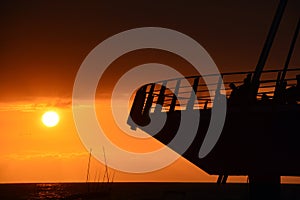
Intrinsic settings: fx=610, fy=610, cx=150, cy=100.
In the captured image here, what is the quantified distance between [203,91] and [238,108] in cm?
187

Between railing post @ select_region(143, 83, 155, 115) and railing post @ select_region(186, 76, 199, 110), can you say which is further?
railing post @ select_region(143, 83, 155, 115)

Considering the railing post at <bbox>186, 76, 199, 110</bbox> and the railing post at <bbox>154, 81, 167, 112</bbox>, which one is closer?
the railing post at <bbox>186, 76, 199, 110</bbox>

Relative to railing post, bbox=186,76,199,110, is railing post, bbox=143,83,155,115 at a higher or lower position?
higher

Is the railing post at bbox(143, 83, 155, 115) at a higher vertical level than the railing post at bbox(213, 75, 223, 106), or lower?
higher

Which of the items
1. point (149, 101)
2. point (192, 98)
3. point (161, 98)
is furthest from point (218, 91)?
point (149, 101)

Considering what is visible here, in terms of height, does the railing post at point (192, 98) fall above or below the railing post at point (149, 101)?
below

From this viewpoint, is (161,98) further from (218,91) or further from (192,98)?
(218,91)

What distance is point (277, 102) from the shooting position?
1906 cm

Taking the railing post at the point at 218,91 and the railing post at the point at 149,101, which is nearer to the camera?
the railing post at the point at 218,91

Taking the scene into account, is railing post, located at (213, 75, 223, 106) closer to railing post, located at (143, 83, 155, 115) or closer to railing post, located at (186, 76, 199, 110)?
railing post, located at (186, 76, 199, 110)

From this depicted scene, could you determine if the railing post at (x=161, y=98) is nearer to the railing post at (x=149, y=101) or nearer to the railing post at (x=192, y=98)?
the railing post at (x=149, y=101)

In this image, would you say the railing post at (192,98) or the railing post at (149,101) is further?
the railing post at (149,101)

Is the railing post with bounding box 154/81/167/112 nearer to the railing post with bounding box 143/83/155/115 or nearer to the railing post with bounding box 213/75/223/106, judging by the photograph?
Result: the railing post with bounding box 143/83/155/115

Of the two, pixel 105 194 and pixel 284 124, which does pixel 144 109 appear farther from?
pixel 105 194
